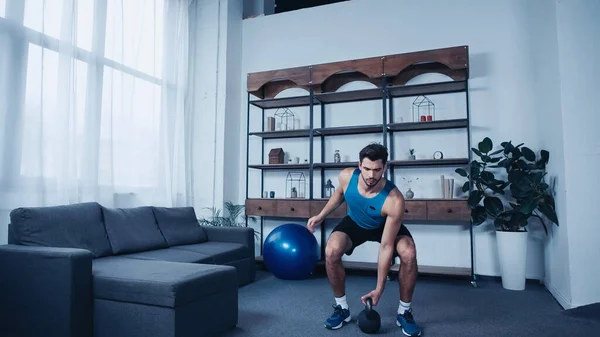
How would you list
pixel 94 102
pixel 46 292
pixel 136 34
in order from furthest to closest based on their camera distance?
pixel 136 34 < pixel 94 102 < pixel 46 292

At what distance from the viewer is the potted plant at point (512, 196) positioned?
3135mm

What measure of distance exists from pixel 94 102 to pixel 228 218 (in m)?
1.79

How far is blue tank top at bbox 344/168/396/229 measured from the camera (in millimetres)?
2363

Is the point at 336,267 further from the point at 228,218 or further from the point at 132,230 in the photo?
the point at 228,218

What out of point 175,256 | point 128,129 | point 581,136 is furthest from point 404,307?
point 128,129

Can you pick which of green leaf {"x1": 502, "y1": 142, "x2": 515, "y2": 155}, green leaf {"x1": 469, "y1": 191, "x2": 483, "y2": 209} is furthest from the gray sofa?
green leaf {"x1": 502, "y1": 142, "x2": 515, "y2": 155}

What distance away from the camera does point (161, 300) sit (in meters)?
1.86

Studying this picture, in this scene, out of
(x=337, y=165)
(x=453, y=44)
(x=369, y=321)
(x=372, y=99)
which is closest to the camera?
(x=369, y=321)

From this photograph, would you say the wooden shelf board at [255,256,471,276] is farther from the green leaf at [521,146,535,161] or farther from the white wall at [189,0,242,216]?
the white wall at [189,0,242,216]

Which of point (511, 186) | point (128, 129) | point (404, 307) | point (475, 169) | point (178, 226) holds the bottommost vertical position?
point (404, 307)

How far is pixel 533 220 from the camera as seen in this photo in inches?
139

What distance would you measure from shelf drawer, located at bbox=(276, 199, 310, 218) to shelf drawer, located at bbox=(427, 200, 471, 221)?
1.18 metres

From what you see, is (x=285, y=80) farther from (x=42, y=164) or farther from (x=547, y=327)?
(x=547, y=327)

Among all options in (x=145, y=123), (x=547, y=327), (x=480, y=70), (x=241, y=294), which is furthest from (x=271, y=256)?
(x=480, y=70)
